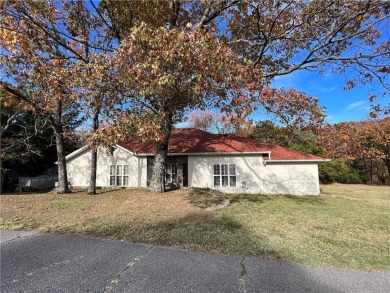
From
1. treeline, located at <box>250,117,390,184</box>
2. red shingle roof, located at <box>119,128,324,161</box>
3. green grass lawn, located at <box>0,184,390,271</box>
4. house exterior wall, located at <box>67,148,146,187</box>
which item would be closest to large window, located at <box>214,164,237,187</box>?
red shingle roof, located at <box>119,128,324,161</box>

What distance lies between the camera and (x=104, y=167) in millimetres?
18156

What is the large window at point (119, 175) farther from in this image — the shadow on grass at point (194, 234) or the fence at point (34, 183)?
the shadow on grass at point (194, 234)

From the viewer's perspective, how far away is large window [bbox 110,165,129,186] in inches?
703

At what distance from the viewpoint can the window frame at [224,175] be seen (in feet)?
56.5

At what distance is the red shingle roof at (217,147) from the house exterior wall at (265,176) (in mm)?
491

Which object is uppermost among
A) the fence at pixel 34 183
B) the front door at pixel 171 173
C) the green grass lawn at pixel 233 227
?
the front door at pixel 171 173

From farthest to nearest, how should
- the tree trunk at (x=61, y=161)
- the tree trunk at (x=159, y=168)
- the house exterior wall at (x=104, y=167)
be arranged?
1. the house exterior wall at (x=104, y=167)
2. the tree trunk at (x=61, y=161)
3. the tree trunk at (x=159, y=168)

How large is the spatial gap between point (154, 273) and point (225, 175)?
44.6ft

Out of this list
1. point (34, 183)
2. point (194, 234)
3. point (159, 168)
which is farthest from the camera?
point (34, 183)

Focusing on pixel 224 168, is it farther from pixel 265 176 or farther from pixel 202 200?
→ pixel 202 200

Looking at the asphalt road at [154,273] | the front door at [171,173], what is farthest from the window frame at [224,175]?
the asphalt road at [154,273]

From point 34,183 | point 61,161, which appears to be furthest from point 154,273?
point 34,183

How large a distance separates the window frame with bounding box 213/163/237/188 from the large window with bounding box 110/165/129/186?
6300mm

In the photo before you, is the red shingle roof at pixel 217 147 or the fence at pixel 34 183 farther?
the fence at pixel 34 183
